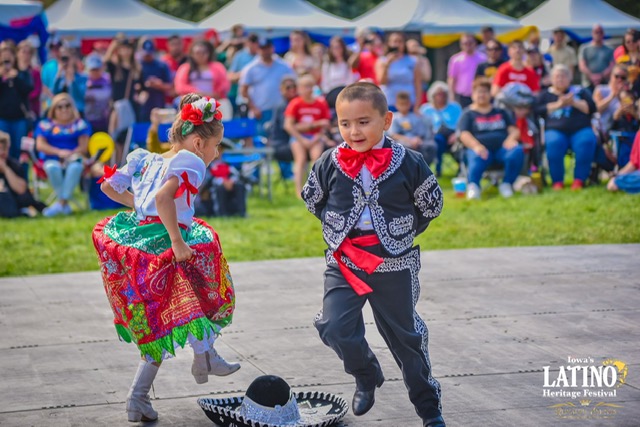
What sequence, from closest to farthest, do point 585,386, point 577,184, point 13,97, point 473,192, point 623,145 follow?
point 585,386
point 473,192
point 13,97
point 623,145
point 577,184

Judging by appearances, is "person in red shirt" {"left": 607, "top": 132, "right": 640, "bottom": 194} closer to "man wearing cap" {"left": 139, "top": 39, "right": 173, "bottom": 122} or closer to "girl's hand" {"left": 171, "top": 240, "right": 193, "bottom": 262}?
"man wearing cap" {"left": 139, "top": 39, "right": 173, "bottom": 122}

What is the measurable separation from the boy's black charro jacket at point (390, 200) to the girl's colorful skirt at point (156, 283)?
2.09 feet

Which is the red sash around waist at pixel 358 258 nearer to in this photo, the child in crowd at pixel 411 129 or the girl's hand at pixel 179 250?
the girl's hand at pixel 179 250

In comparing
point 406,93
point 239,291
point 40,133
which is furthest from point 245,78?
point 239,291

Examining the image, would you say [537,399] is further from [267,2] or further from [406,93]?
[267,2]

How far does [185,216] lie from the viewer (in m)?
5.08

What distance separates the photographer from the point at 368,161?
4875 mm

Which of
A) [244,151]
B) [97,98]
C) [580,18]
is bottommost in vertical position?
[580,18]

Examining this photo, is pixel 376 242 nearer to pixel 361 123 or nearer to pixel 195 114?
pixel 361 123

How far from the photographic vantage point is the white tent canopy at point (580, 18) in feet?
82.5

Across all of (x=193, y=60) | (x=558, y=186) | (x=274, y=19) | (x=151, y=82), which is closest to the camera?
(x=558, y=186)

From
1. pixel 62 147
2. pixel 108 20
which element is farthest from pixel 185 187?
pixel 108 20

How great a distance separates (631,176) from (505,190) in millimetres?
1611

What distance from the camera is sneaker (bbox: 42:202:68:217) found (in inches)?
532
